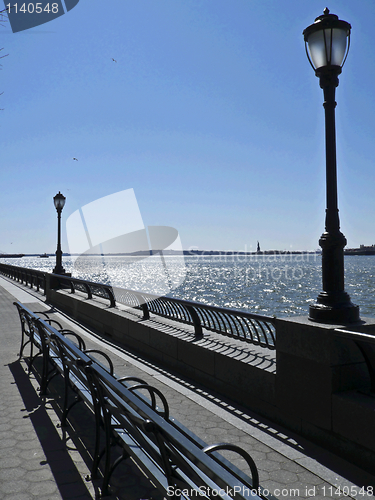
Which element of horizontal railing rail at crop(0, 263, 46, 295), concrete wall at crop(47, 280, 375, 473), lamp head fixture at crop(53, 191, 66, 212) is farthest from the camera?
horizontal railing rail at crop(0, 263, 46, 295)

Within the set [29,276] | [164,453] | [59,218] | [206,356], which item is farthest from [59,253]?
[164,453]

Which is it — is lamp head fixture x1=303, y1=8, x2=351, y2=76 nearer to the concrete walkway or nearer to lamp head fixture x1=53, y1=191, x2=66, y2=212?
the concrete walkway

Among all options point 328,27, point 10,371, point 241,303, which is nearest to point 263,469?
point 328,27

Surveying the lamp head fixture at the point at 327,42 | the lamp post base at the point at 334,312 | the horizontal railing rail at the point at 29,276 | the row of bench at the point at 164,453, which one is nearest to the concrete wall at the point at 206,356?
the lamp post base at the point at 334,312

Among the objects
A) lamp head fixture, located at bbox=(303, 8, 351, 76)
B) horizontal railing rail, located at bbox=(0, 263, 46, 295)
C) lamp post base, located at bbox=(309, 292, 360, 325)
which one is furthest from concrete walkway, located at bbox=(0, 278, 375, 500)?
horizontal railing rail, located at bbox=(0, 263, 46, 295)

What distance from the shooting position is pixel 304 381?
14.3ft

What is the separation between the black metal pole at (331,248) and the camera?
444 cm

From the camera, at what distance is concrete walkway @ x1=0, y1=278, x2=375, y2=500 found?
346cm

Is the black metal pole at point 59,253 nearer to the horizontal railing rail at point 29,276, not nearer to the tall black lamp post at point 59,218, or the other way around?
the tall black lamp post at point 59,218

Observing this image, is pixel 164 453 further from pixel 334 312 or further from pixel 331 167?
pixel 331 167

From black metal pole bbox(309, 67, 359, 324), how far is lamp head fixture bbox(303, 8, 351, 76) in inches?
2.7

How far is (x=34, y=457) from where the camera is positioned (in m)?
4.01

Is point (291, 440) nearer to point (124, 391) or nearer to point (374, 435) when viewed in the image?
point (374, 435)

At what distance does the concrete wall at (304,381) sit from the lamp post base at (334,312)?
15 centimetres
